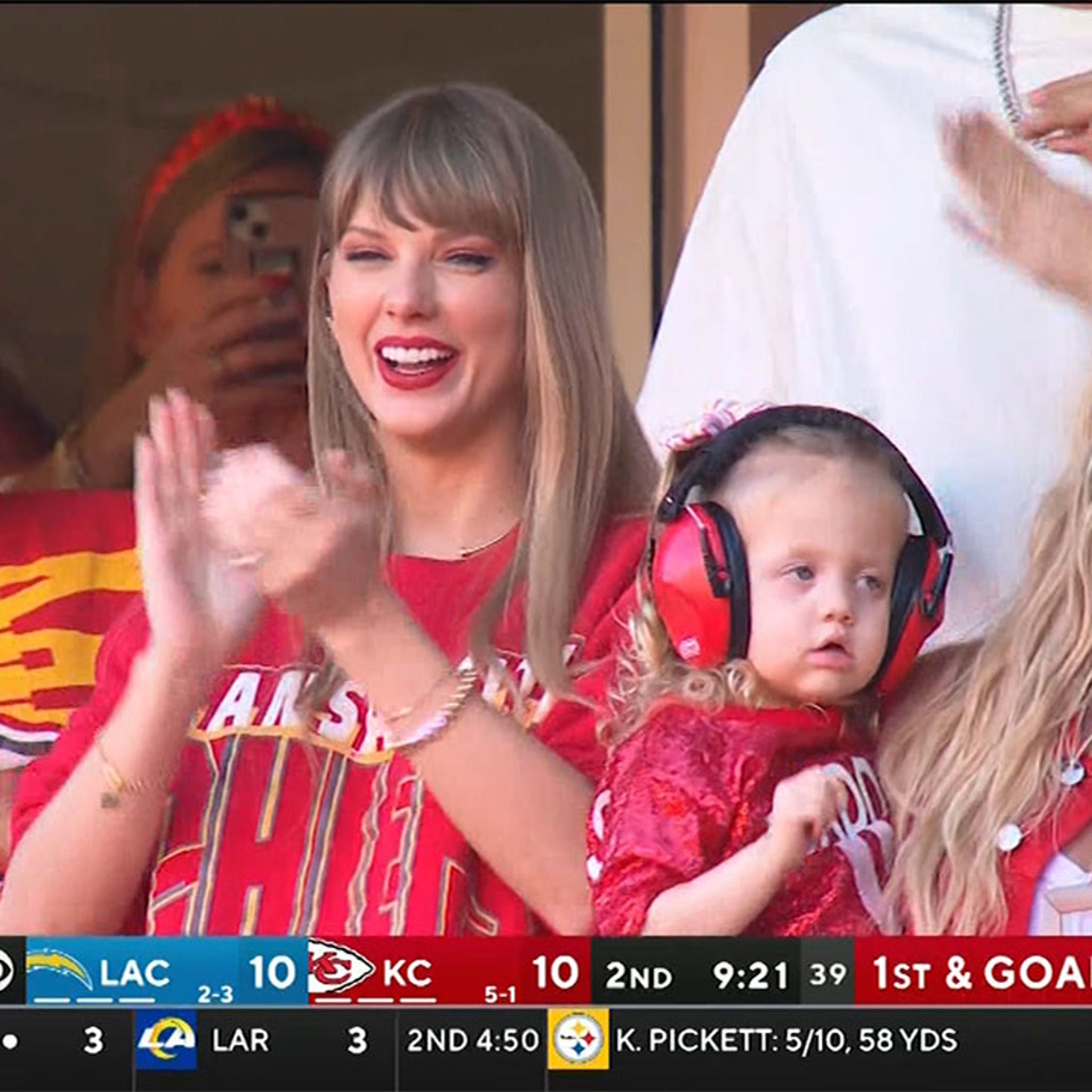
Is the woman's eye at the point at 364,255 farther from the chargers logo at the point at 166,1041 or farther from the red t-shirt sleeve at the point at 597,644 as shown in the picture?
the chargers logo at the point at 166,1041

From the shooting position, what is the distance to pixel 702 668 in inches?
53.4

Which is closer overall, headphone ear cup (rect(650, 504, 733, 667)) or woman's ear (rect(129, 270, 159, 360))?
headphone ear cup (rect(650, 504, 733, 667))

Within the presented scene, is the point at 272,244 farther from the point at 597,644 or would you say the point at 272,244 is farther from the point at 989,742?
the point at 989,742

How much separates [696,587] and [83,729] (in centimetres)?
36

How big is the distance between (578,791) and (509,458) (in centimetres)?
19

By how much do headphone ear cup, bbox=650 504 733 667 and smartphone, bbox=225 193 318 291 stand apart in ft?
1.24

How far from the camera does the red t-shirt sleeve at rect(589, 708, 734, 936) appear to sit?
4.34 ft

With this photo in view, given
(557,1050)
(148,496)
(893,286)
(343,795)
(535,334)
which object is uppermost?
(893,286)

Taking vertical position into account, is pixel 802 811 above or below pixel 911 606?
below

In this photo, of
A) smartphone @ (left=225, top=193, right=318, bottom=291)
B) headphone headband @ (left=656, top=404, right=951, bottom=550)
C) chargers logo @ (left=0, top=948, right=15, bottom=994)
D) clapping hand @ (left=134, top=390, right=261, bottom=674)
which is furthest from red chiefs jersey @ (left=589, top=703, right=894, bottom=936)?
smartphone @ (left=225, top=193, right=318, bottom=291)

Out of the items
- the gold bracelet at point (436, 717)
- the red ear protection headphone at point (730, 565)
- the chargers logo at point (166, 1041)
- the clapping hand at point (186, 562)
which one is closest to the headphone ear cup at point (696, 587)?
the red ear protection headphone at point (730, 565)

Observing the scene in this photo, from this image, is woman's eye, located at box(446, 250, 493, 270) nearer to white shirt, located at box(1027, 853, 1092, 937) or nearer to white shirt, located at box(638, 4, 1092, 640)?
white shirt, located at box(638, 4, 1092, 640)

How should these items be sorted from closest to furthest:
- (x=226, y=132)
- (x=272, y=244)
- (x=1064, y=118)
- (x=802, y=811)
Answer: (x=802, y=811) < (x=1064, y=118) < (x=272, y=244) < (x=226, y=132)

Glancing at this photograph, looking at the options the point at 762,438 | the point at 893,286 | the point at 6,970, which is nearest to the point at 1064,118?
the point at 893,286
